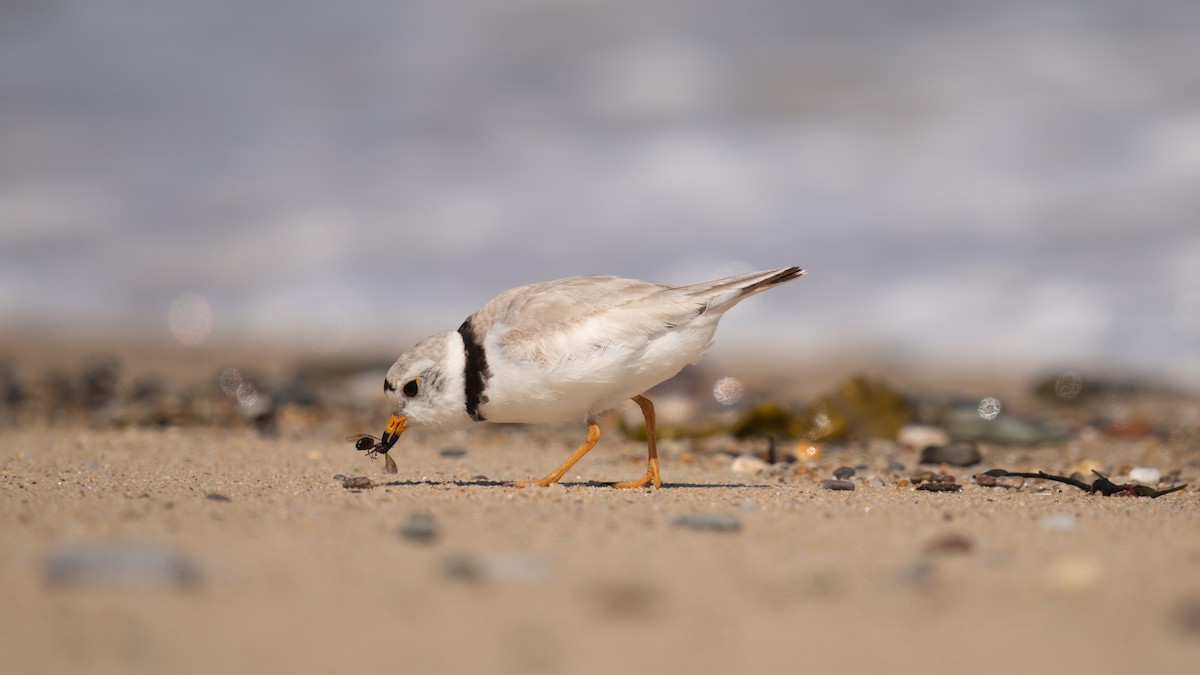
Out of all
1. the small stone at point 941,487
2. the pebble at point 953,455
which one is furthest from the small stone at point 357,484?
the pebble at point 953,455

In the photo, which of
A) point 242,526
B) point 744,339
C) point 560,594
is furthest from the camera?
point 744,339

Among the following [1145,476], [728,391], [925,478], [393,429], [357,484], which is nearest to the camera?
[357,484]

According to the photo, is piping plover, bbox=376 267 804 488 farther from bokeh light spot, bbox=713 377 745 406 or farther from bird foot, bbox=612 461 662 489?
bokeh light spot, bbox=713 377 745 406

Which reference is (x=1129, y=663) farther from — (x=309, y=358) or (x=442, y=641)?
(x=309, y=358)

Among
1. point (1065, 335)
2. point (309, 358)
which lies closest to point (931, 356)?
point (1065, 335)

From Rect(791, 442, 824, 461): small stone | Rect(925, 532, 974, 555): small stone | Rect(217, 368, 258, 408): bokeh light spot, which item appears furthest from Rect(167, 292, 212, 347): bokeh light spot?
Rect(925, 532, 974, 555): small stone

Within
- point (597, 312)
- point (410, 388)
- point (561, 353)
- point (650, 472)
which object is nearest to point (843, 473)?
point (650, 472)

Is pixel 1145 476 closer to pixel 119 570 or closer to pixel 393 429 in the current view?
pixel 393 429
